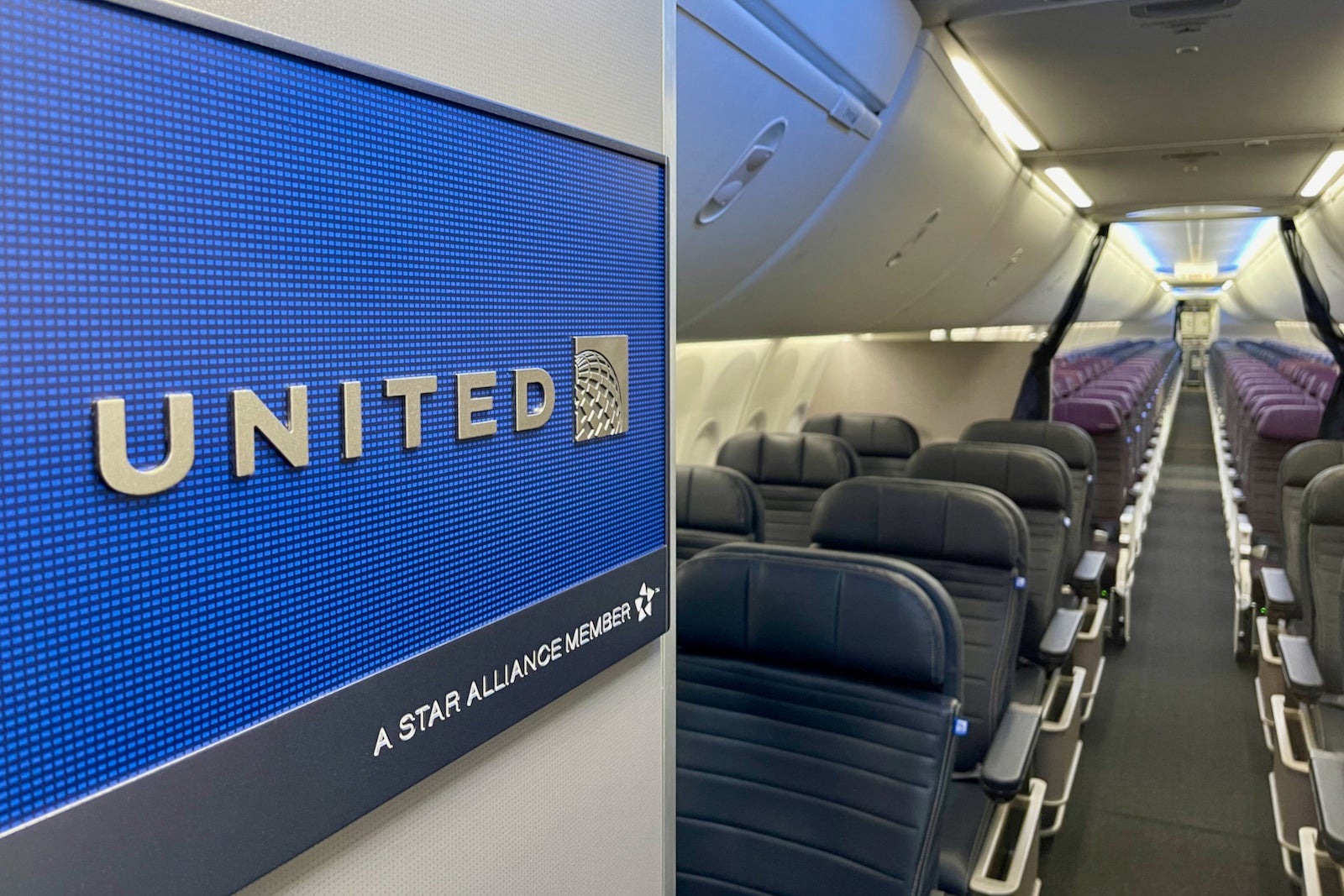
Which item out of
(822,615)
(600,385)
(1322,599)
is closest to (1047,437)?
(1322,599)

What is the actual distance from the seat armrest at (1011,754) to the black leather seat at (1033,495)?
0.85 metres

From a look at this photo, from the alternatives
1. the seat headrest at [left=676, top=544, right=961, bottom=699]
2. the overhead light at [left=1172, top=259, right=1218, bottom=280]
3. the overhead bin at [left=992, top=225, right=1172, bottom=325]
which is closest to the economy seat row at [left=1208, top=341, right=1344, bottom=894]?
the seat headrest at [left=676, top=544, right=961, bottom=699]

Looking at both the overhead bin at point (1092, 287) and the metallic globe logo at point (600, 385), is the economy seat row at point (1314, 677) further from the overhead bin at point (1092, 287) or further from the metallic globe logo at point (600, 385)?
the overhead bin at point (1092, 287)

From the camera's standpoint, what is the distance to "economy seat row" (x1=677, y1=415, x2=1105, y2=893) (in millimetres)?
2111

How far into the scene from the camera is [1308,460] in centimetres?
441

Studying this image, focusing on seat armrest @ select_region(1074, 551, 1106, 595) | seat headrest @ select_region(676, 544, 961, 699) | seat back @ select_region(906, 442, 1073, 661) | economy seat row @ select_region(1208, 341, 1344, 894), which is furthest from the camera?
seat armrest @ select_region(1074, 551, 1106, 595)

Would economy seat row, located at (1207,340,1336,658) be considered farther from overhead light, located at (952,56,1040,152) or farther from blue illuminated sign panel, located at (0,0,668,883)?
blue illuminated sign panel, located at (0,0,668,883)

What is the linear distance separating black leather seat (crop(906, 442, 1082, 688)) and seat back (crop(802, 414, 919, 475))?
126 cm

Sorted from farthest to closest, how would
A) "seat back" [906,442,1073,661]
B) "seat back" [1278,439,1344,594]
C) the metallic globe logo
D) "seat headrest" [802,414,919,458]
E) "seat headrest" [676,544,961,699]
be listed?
1. "seat headrest" [802,414,919,458]
2. "seat back" [1278,439,1344,594]
3. "seat back" [906,442,1073,661]
4. "seat headrest" [676,544,961,699]
5. the metallic globe logo

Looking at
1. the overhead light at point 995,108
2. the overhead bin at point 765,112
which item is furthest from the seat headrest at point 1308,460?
the overhead bin at point 765,112

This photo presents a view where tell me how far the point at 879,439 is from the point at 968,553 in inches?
97.6

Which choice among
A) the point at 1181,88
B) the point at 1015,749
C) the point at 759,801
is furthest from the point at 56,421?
the point at 1181,88

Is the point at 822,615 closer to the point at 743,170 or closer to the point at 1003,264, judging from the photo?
the point at 743,170

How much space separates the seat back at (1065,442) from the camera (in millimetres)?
4852
